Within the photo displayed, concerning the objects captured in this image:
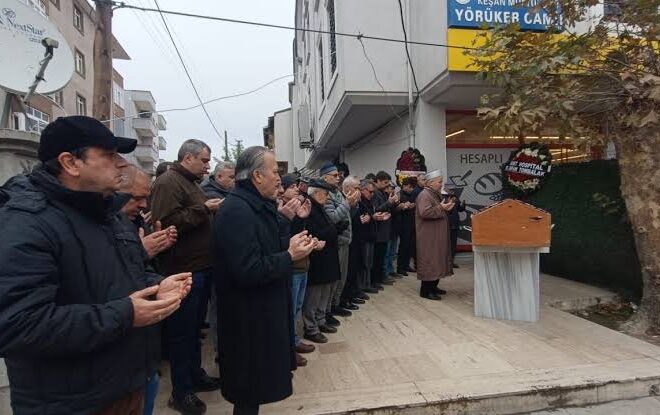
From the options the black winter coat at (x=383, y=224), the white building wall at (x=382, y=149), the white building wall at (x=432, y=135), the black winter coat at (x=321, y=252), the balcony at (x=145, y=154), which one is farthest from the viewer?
the balcony at (x=145, y=154)

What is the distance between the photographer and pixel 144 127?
4197 centimetres

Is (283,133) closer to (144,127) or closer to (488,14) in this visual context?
(144,127)

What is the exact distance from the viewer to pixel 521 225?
15.9 ft

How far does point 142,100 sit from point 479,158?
1557 inches

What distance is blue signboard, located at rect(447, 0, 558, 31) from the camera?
23.8 ft

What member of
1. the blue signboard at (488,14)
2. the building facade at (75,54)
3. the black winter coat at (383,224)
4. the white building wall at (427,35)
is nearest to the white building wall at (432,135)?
the white building wall at (427,35)

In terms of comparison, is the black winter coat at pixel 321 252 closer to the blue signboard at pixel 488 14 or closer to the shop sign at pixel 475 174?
the blue signboard at pixel 488 14

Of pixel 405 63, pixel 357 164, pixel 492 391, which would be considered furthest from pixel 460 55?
pixel 357 164

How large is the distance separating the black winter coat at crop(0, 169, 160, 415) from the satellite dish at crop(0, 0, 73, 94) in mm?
1945

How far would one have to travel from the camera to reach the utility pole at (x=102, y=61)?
577 cm

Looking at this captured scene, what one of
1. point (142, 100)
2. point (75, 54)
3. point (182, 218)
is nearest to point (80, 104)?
point (75, 54)

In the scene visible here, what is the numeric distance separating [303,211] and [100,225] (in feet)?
7.08

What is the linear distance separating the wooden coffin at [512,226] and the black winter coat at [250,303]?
126 inches

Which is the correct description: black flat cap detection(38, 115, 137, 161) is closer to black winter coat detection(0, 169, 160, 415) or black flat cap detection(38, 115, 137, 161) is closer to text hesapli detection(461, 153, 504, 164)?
black winter coat detection(0, 169, 160, 415)
